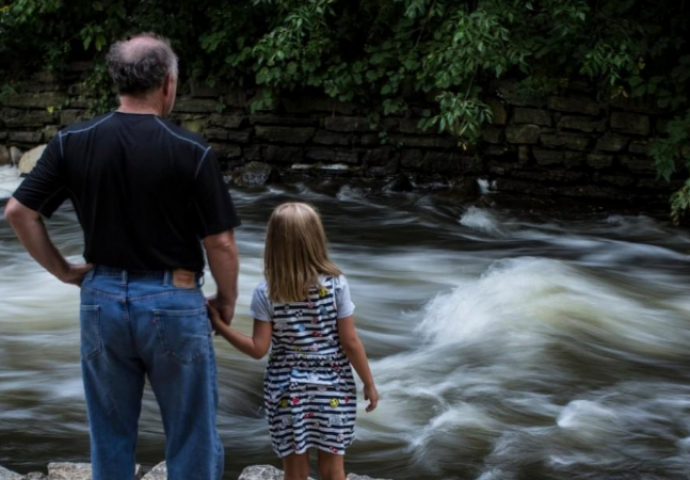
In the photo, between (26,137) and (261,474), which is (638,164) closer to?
(261,474)

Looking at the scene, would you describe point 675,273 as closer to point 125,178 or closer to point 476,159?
point 476,159

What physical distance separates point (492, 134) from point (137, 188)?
27.8 feet

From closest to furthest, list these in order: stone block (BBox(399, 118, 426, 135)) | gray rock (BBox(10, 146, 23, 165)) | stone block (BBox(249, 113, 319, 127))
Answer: stone block (BBox(399, 118, 426, 135)), stone block (BBox(249, 113, 319, 127)), gray rock (BBox(10, 146, 23, 165))

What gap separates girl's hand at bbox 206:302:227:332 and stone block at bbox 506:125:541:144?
26.7ft

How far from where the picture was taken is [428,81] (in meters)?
10.3

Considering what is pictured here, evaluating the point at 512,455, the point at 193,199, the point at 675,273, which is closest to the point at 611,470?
the point at 512,455

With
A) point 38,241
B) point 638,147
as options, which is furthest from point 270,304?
point 638,147

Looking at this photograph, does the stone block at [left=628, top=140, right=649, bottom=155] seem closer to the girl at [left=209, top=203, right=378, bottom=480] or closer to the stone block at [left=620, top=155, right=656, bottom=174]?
the stone block at [left=620, top=155, right=656, bottom=174]

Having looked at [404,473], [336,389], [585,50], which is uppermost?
[585,50]

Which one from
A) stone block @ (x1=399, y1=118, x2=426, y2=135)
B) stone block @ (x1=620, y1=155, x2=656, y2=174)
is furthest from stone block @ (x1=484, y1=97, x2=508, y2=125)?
stone block @ (x1=620, y1=155, x2=656, y2=174)

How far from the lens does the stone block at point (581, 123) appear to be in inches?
407

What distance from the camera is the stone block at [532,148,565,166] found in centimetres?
1057

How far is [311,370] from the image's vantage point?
3.19 meters

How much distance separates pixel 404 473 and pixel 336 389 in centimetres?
142
